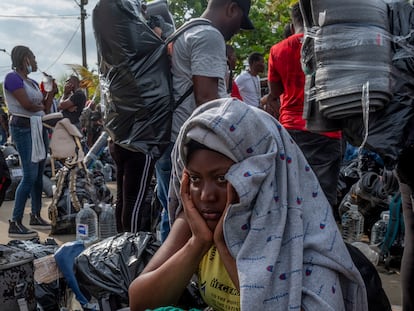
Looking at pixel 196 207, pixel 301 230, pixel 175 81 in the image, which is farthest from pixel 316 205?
pixel 175 81

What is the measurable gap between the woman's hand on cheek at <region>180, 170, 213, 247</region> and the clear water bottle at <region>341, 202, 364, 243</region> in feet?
11.0

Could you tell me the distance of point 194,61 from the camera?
297 cm

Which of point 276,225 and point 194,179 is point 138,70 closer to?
point 194,179

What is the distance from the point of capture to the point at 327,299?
57.4 inches

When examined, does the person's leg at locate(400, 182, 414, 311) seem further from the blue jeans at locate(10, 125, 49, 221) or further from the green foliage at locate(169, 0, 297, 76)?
the green foliage at locate(169, 0, 297, 76)

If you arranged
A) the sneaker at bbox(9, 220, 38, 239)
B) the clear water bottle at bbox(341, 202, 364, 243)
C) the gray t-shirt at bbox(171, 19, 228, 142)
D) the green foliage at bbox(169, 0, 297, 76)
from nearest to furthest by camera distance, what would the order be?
the gray t-shirt at bbox(171, 19, 228, 142) < the clear water bottle at bbox(341, 202, 364, 243) < the sneaker at bbox(9, 220, 38, 239) < the green foliage at bbox(169, 0, 297, 76)

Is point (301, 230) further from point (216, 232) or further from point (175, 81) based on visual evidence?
point (175, 81)

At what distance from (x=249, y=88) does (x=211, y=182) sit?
4.95 meters

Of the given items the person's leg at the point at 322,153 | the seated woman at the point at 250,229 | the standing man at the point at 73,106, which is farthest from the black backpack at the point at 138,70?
the standing man at the point at 73,106

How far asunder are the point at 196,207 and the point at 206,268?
23 centimetres

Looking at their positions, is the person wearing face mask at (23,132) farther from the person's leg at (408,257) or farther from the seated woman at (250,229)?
the person's leg at (408,257)

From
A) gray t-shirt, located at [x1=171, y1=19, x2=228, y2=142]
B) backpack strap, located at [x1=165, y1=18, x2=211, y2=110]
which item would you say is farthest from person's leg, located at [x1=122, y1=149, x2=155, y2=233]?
backpack strap, located at [x1=165, y1=18, x2=211, y2=110]

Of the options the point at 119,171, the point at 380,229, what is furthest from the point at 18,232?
the point at 380,229

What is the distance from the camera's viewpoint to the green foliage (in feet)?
42.2
